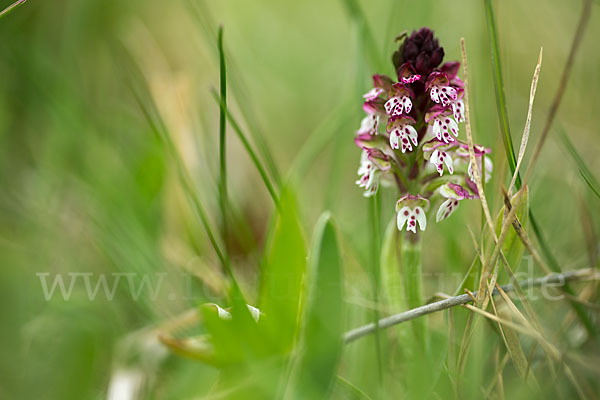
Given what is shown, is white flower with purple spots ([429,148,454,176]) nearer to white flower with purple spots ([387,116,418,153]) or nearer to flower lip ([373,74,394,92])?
white flower with purple spots ([387,116,418,153])

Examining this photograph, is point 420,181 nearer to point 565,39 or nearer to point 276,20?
point 565,39

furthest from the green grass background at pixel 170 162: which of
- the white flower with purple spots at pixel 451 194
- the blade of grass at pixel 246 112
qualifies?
the white flower with purple spots at pixel 451 194

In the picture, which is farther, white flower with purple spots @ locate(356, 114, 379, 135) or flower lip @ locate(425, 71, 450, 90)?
white flower with purple spots @ locate(356, 114, 379, 135)

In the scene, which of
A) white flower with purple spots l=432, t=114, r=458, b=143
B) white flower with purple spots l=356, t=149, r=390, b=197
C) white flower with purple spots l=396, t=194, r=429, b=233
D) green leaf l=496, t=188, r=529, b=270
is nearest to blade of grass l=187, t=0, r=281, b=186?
white flower with purple spots l=356, t=149, r=390, b=197

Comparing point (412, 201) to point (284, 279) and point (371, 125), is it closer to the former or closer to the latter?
point (371, 125)

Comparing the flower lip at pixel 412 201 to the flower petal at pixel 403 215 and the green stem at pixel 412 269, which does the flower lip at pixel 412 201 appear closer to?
the flower petal at pixel 403 215

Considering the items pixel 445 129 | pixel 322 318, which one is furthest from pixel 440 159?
pixel 322 318

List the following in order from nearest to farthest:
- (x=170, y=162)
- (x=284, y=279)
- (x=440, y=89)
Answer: (x=440, y=89)
(x=284, y=279)
(x=170, y=162)
